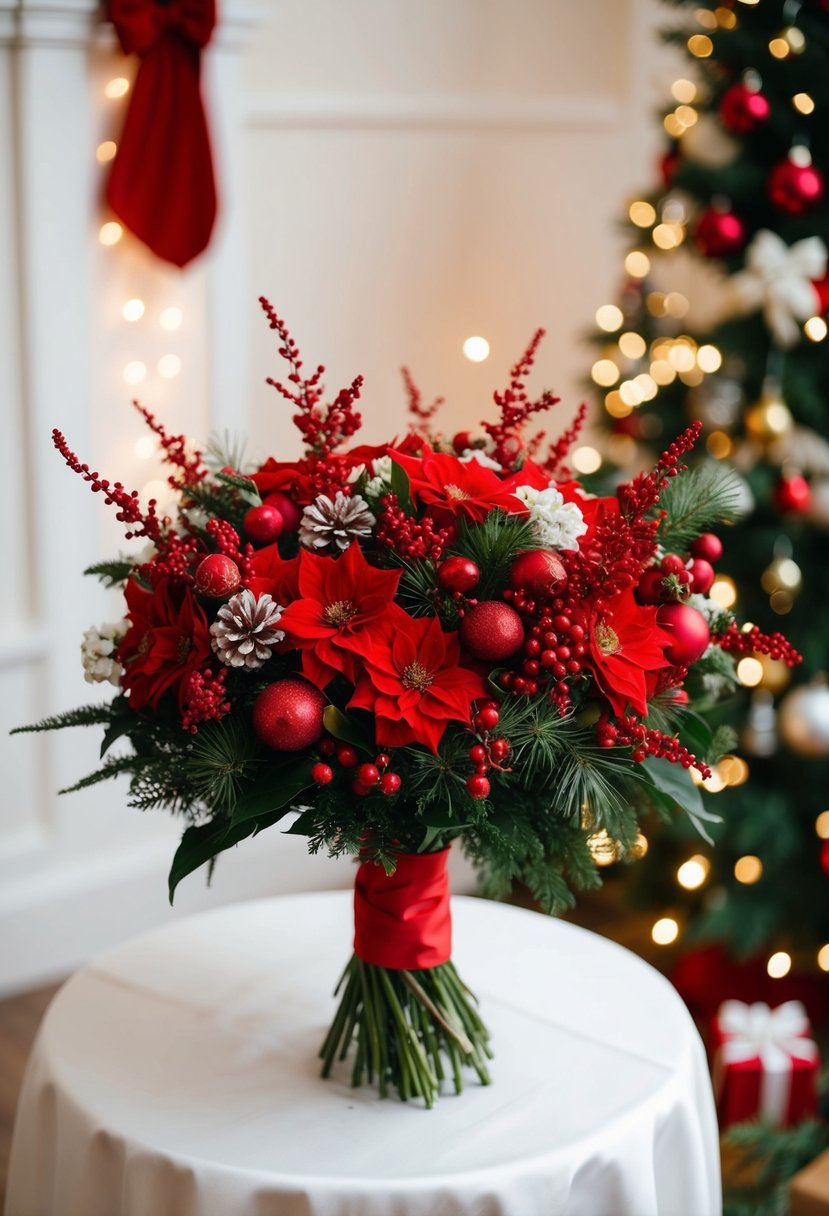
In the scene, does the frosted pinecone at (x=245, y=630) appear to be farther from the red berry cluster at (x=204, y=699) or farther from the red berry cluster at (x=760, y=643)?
the red berry cluster at (x=760, y=643)

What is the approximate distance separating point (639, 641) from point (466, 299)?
8.00ft

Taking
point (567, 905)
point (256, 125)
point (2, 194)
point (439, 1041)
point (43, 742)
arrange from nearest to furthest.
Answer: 1. point (567, 905)
2. point (439, 1041)
3. point (2, 194)
4. point (43, 742)
5. point (256, 125)

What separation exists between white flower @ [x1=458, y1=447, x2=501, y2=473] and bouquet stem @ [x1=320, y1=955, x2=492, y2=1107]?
1.64 feet

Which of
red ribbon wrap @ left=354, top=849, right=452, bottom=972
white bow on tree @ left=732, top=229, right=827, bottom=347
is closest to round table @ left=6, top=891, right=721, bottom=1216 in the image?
red ribbon wrap @ left=354, top=849, right=452, bottom=972

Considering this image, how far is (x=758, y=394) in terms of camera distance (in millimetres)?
2486

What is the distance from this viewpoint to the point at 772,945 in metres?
2.71

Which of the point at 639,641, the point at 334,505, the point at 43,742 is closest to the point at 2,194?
the point at 43,742

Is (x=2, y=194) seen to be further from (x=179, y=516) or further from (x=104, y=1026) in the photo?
(x=104, y=1026)

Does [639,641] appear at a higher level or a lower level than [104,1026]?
higher

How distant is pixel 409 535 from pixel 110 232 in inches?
74.9

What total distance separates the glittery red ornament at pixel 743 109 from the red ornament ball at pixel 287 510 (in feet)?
5.05

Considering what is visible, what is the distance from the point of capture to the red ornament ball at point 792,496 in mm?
2404

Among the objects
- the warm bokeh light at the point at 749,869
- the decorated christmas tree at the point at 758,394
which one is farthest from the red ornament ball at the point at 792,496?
the warm bokeh light at the point at 749,869

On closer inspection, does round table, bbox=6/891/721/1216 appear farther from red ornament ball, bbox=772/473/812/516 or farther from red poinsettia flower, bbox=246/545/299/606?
red ornament ball, bbox=772/473/812/516
